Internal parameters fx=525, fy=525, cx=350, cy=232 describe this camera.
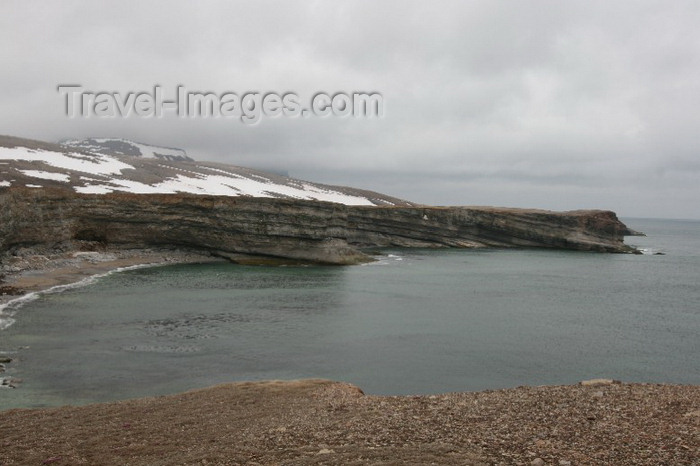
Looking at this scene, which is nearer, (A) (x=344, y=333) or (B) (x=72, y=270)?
(A) (x=344, y=333)

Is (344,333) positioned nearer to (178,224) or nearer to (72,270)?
(72,270)

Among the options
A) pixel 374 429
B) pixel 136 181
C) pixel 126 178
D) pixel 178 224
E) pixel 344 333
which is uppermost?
pixel 126 178

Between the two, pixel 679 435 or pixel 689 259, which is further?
pixel 689 259

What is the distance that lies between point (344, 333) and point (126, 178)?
10927 centimetres

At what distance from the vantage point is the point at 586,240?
113250 mm

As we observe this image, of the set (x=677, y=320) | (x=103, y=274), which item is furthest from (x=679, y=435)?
(x=103, y=274)

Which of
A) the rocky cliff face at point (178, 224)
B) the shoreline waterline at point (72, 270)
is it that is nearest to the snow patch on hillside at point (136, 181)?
the rocky cliff face at point (178, 224)

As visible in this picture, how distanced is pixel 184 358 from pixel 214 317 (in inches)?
436

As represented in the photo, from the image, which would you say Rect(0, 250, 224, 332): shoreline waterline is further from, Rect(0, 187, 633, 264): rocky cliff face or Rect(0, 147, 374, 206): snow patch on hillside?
→ Rect(0, 147, 374, 206): snow patch on hillside

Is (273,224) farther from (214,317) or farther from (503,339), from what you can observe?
(503,339)

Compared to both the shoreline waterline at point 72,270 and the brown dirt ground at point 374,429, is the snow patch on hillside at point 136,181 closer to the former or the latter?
the shoreline waterline at point 72,270

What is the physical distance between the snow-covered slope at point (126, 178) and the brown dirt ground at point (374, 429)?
87794mm

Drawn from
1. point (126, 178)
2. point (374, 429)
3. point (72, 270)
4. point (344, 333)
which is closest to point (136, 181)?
point (126, 178)

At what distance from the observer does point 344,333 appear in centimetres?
3669
